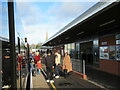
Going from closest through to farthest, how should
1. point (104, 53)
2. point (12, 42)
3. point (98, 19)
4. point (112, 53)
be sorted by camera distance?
point (12, 42) → point (98, 19) → point (112, 53) → point (104, 53)

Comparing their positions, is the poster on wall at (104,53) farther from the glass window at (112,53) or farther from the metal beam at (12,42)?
the metal beam at (12,42)

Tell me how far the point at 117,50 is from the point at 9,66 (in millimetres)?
10720

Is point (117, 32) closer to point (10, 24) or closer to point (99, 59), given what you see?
point (99, 59)

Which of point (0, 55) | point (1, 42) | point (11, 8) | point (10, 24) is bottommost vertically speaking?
point (0, 55)

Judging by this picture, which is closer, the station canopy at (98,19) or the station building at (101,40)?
the station canopy at (98,19)

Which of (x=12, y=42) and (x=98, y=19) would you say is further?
(x=98, y=19)

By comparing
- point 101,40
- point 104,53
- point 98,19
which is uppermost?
point 98,19

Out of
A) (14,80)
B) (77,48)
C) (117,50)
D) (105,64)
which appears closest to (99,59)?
(105,64)

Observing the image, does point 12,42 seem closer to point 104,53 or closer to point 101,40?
point 104,53

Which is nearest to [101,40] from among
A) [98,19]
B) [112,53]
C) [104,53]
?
[104,53]

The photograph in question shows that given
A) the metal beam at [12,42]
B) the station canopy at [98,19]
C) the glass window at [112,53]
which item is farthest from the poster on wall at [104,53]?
the metal beam at [12,42]

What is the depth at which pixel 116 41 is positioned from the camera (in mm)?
11555

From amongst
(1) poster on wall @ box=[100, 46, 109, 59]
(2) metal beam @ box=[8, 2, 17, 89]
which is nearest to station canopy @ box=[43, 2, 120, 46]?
(1) poster on wall @ box=[100, 46, 109, 59]

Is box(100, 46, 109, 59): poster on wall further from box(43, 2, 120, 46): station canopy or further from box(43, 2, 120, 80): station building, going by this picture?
box(43, 2, 120, 46): station canopy
